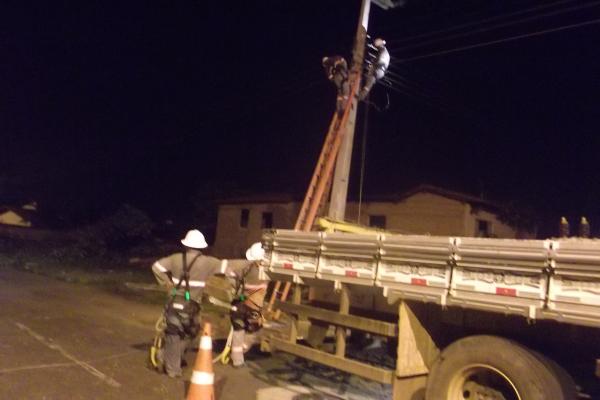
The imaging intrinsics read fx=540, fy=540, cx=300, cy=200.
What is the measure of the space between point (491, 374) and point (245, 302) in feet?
12.2

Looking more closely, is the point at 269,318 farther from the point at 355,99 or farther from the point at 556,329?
the point at 355,99

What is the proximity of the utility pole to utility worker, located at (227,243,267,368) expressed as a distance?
4.45m

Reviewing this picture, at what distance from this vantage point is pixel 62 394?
564 centimetres

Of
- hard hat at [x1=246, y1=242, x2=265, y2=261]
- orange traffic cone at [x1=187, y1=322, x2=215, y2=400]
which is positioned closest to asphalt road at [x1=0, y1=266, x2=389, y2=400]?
orange traffic cone at [x1=187, y1=322, x2=215, y2=400]

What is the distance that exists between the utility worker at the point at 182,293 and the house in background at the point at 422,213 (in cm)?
1179

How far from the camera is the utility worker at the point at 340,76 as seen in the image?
41.5 feet

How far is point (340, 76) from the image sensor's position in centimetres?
1270

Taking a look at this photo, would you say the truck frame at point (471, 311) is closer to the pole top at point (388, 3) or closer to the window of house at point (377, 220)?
the pole top at point (388, 3)

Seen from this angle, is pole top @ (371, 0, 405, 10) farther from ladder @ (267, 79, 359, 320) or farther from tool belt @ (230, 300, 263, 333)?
tool belt @ (230, 300, 263, 333)

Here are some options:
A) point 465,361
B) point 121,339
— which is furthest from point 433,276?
point 121,339

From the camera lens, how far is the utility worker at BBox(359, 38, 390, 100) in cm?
1270

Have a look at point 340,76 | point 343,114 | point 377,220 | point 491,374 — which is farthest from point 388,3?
point 377,220

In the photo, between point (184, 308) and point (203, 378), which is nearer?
point (203, 378)

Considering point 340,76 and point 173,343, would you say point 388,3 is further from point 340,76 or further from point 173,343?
point 173,343
